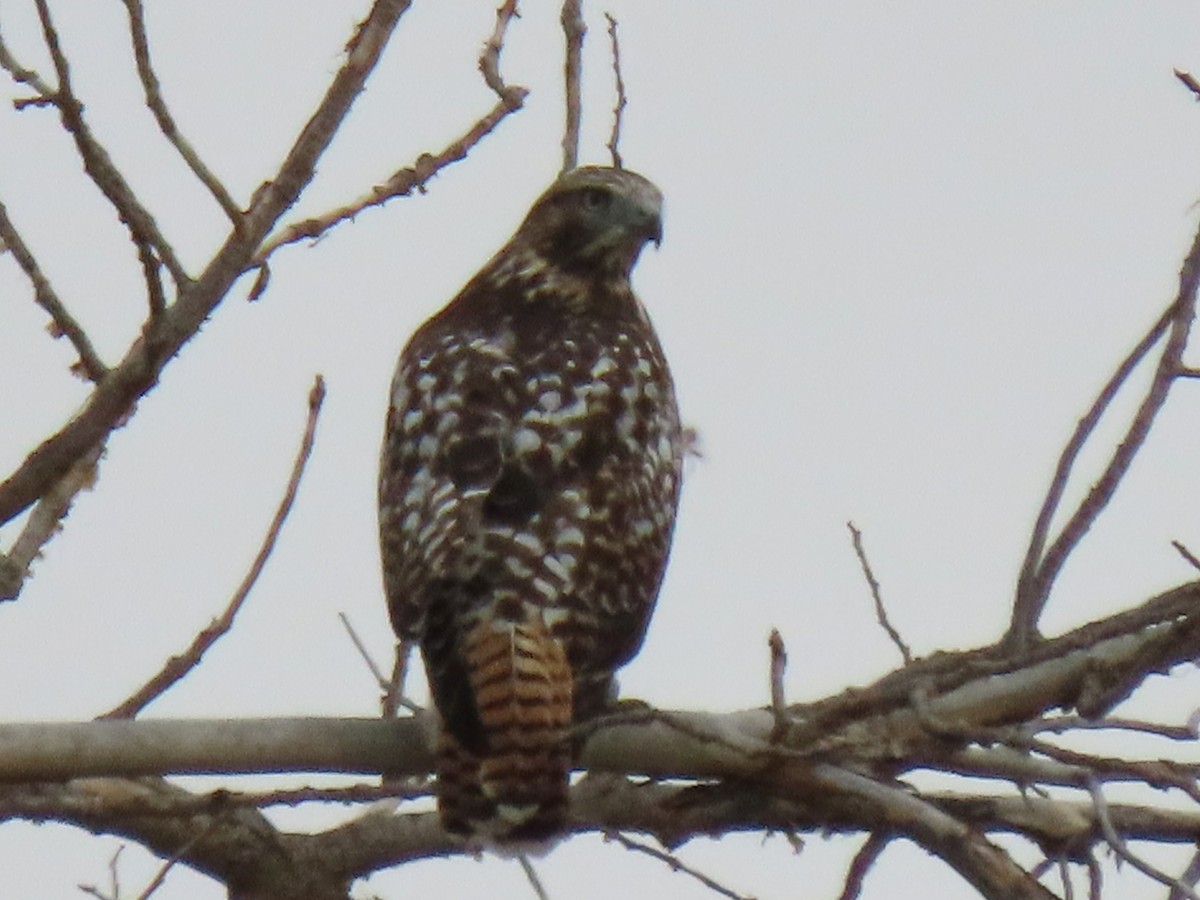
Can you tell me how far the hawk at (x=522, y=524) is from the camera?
370cm

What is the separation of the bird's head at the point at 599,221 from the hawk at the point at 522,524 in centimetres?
19

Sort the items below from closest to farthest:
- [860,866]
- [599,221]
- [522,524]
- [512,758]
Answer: [860,866] → [512,758] → [522,524] → [599,221]

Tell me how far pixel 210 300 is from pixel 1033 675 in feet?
5.10

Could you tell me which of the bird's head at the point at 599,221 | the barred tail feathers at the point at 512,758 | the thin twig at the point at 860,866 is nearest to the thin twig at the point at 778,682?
the thin twig at the point at 860,866

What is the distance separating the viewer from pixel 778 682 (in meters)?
2.94

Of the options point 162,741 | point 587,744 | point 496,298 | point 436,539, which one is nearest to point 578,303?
point 496,298

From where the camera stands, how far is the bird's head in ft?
17.2

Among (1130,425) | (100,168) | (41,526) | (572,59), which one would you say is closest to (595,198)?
(572,59)

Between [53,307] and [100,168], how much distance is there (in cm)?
22

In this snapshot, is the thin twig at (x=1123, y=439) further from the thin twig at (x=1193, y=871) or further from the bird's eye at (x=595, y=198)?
the bird's eye at (x=595, y=198)

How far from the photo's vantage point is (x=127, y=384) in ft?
8.42

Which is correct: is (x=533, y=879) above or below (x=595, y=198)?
below

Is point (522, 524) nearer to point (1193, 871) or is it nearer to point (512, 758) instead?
point (512, 758)

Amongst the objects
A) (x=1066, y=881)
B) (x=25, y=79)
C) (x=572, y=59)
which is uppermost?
(x=572, y=59)
